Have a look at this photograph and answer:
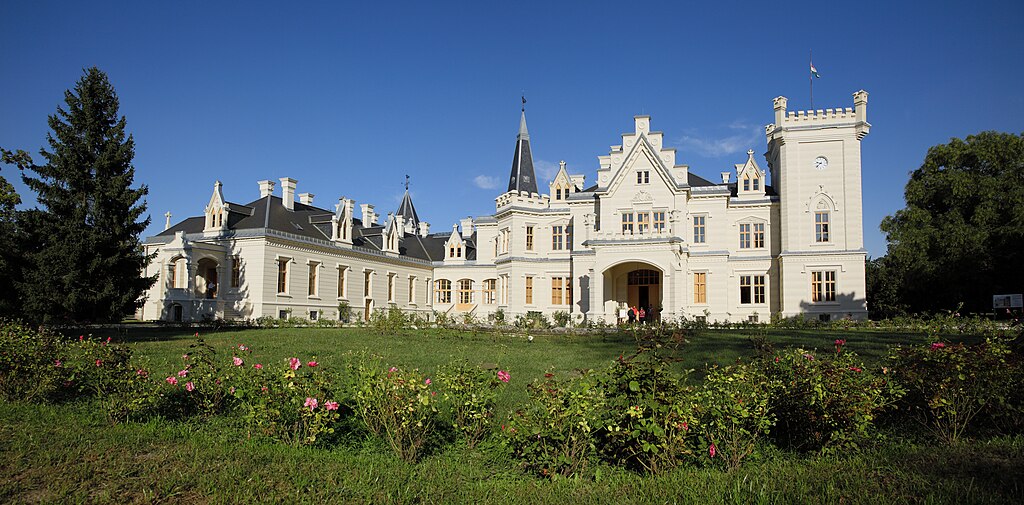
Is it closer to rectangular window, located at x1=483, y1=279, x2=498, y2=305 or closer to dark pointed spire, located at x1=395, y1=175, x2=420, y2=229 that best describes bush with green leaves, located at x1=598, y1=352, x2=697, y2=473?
rectangular window, located at x1=483, y1=279, x2=498, y2=305

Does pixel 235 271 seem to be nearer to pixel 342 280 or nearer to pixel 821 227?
pixel 342 280

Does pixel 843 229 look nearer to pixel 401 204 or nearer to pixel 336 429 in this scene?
pixel 336 429

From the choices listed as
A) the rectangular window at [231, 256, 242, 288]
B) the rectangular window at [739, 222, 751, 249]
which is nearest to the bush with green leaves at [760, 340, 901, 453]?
the rectangular window at [739, 222, 751, 249]

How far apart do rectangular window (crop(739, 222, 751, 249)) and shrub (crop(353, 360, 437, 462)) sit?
29.8m

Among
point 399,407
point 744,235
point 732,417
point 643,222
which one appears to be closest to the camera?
point 732,417

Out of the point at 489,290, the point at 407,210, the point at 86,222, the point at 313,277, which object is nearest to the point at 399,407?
the point at 86,222

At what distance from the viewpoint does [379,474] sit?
17.4 feet

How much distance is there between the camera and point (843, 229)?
98.3 feet

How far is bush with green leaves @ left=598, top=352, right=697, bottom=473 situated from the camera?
5176 mm

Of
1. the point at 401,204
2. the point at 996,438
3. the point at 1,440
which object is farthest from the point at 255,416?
the point at 401,204

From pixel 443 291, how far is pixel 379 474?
37759 mm

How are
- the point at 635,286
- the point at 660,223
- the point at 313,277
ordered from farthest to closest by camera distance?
the point at 635,286
the point at 313,277
the point at 660,223

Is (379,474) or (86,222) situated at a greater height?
(86,222)

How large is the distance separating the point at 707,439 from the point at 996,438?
9.96 feet
